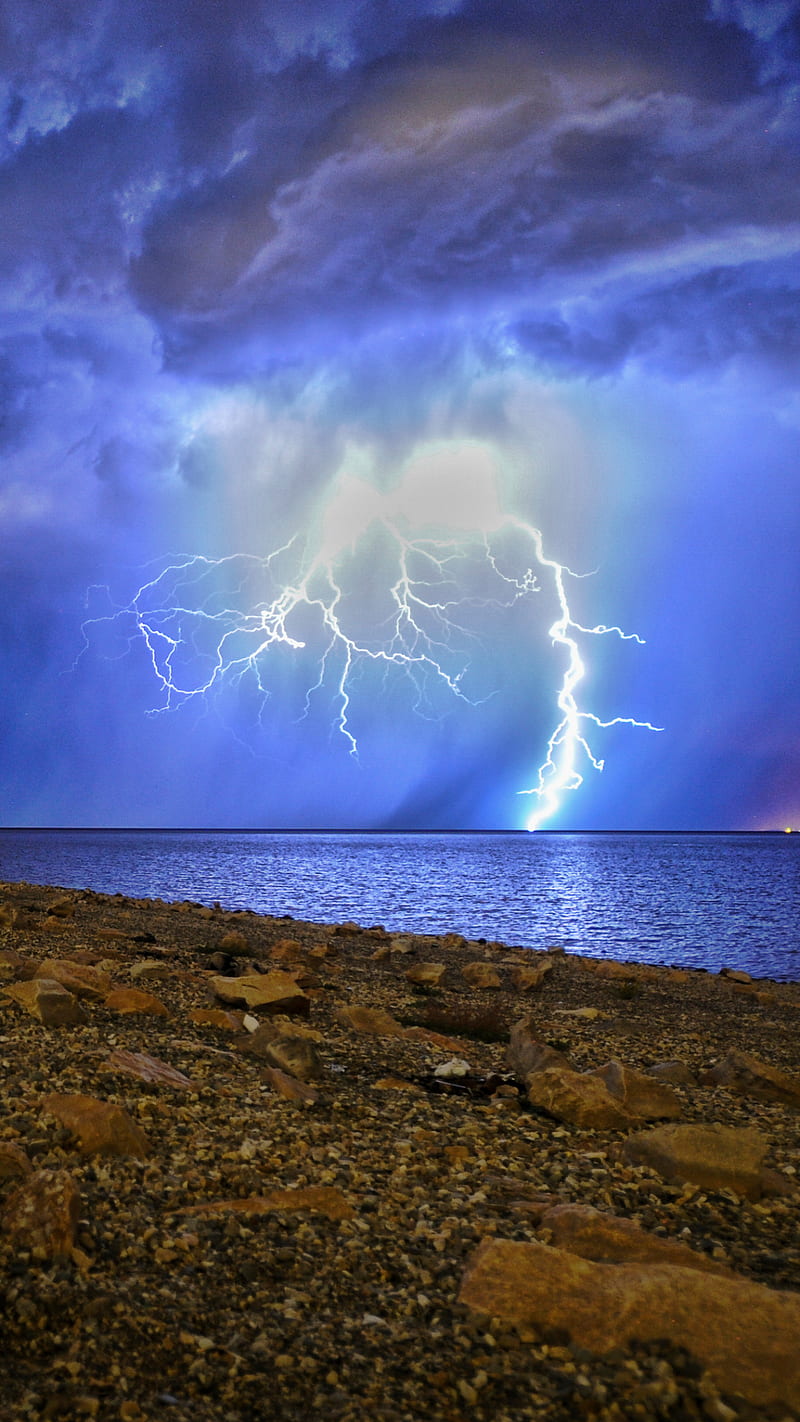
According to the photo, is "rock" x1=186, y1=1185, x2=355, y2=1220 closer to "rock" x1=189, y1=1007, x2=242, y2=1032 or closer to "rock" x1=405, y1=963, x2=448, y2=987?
"rock" x1=189, y1=1007, x2=242, y2=1032

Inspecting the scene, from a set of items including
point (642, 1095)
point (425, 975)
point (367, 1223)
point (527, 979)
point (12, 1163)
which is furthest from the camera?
point (527, 979)

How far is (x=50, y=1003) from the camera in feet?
22.2

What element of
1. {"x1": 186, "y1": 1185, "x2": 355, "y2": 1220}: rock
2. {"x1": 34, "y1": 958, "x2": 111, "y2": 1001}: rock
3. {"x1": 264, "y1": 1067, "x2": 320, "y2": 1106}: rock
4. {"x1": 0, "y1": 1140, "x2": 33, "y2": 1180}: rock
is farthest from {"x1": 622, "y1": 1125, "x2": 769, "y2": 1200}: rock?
{"x1": 34, "y1": 958, "x2": 111, "y2": 1001}: rock

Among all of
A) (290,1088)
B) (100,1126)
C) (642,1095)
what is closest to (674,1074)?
(642,1095)

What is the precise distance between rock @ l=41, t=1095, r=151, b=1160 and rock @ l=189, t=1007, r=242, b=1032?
3.20 m

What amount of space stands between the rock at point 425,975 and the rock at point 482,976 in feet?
2.63

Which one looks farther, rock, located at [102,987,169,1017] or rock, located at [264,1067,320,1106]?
rock, located at [102,987,169,1017]

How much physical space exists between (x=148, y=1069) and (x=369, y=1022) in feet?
11.8

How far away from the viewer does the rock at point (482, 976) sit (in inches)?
581

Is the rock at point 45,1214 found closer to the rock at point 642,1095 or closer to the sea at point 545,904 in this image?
Answer: the rock at point 642,1095

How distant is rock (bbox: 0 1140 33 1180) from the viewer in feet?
12.8

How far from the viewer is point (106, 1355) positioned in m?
2.96

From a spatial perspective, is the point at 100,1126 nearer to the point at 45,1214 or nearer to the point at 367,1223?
the point at 45,1214

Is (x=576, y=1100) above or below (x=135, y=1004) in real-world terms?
below
